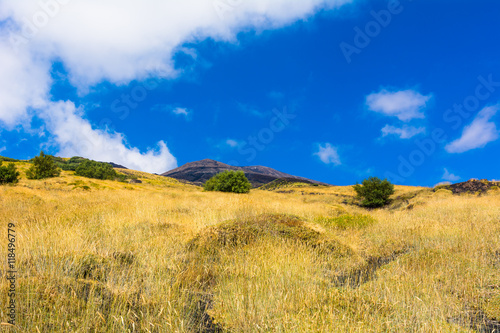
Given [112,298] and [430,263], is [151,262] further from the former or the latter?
[430,263]

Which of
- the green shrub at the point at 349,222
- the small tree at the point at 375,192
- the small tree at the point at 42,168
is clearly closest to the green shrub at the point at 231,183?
the small tree at the point at 375,192

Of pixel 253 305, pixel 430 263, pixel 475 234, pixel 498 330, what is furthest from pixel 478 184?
pixel 253 305

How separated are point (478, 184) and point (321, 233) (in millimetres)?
28561

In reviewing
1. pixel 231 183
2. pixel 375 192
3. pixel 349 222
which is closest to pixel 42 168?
pixel 231 183

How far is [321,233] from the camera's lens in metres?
6.32

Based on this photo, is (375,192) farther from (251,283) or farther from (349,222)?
(251,283)

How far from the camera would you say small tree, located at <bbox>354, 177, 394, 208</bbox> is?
1204 inches

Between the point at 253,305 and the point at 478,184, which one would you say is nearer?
the point at 253,305

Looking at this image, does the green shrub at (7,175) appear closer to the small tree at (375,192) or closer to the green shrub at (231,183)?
the green shrub at (231,183)

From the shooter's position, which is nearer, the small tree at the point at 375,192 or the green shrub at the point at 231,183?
the small tree at the point at 375,192

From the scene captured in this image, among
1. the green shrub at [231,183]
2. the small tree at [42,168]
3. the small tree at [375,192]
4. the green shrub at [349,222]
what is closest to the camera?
Result: the green shrub at [349,222]

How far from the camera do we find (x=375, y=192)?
30828 millimetres

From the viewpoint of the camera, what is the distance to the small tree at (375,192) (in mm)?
30578

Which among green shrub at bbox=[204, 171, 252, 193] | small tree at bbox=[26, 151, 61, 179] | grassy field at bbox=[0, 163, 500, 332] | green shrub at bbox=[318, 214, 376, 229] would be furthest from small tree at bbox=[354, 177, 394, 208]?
small tree at bbox=[26, 151, 61, 179]
